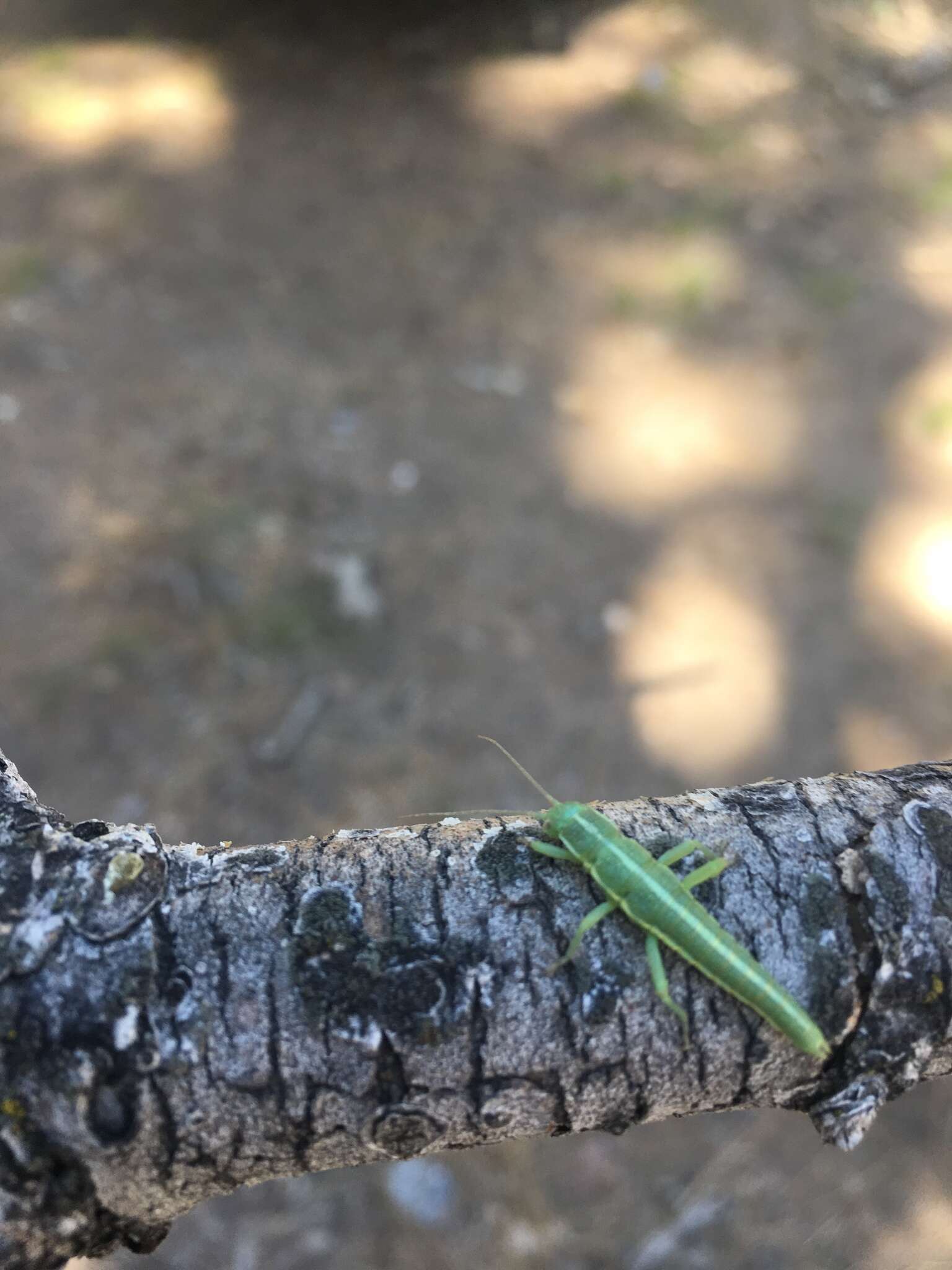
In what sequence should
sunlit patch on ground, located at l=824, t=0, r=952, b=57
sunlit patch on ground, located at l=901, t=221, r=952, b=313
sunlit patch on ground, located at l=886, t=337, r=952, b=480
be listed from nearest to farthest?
sunlit patch on ground, located at l=886, t=337, r=952, b=480, sunlit patch on ground, located at l=901, t=221, r=952, b=313, sunlit patch on ground, located at l=824, t=0, r=952, b=57

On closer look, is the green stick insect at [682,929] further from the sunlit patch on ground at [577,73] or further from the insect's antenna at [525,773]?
the sunlit patch on ground at [577,73]

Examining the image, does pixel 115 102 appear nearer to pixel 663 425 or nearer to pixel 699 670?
pixel 663 425

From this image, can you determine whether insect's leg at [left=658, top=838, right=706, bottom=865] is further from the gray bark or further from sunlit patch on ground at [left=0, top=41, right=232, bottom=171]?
sunlit patch on ground at [left=0, top=41, right=232, bottom=171]

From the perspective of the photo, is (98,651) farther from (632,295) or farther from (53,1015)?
(632,295)

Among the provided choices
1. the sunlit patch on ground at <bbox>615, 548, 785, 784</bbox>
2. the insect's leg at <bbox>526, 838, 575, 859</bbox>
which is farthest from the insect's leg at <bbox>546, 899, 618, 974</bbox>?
the sunlit patch on ground at <bbox>615, 548, 785, 784</bbox>

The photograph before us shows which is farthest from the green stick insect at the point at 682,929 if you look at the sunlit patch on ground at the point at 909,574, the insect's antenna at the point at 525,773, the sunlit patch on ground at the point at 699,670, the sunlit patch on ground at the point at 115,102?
the sunlit patch on ground at the point at 115,102

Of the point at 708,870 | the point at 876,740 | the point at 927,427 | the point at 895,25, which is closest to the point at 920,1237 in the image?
the point at 876,740
